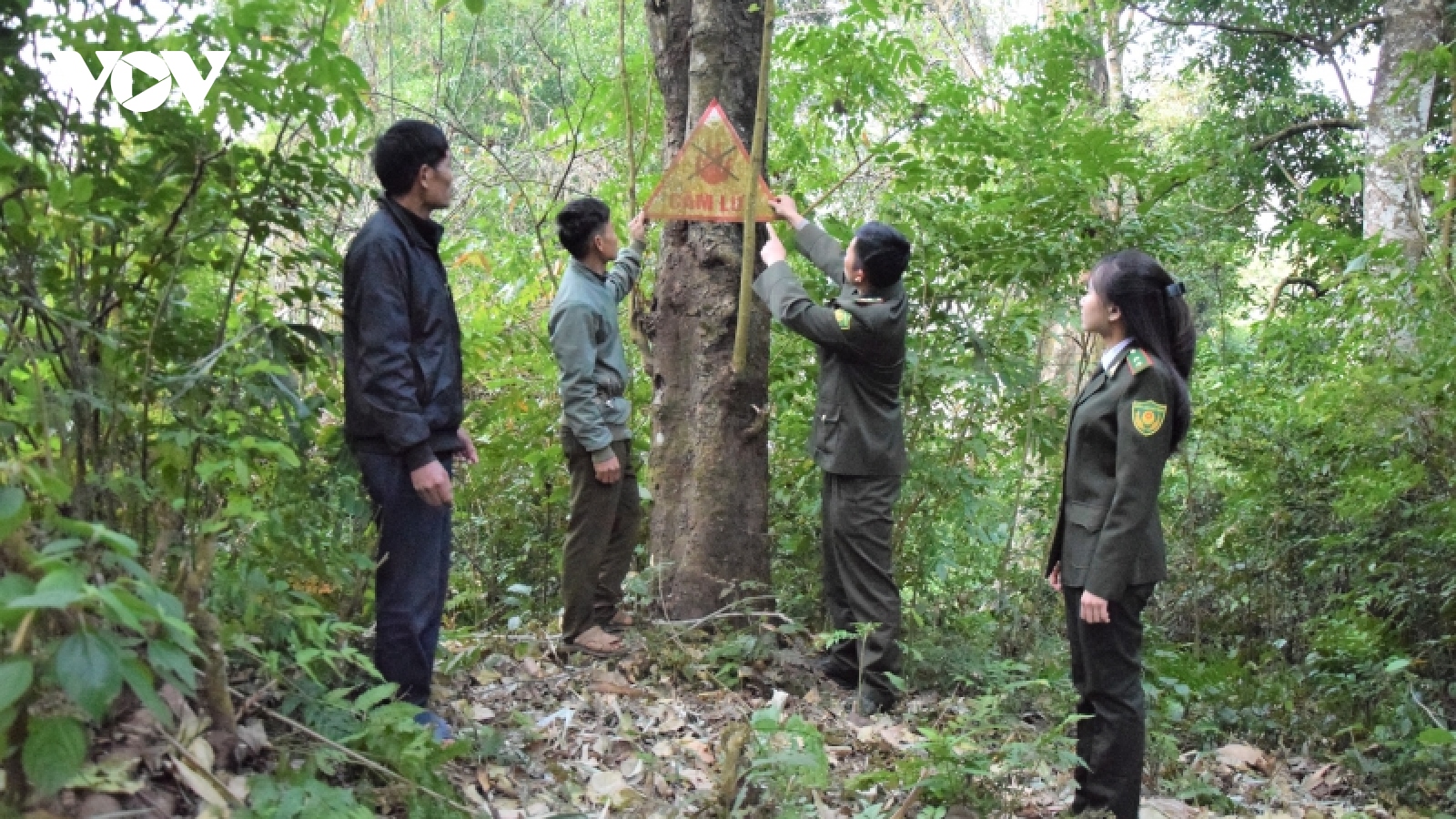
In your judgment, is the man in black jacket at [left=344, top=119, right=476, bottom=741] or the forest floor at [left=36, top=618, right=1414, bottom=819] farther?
the man in black jacket at [left=344, top=119, right=476, bottom=741]

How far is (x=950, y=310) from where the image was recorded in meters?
5.70

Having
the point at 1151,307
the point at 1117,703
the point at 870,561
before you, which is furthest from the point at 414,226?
the point at 1117,703

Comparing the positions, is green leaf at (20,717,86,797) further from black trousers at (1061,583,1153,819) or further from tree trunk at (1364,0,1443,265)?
tree trunk at (1364,0,1443,265)

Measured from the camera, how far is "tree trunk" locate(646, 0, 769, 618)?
5.13 m

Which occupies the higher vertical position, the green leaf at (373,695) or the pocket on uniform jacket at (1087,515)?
the pocket on uniform jacket at (1087,515)

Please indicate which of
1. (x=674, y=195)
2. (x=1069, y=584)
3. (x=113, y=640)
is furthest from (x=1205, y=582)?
(x=113, y=640)

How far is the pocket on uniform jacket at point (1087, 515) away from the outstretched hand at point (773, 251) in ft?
5.71

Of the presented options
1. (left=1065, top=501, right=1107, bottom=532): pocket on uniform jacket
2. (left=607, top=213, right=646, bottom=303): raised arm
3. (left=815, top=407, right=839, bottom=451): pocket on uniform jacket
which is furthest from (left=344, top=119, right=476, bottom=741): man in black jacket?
(left=1065, top=501, right=1107, bottom=532): pocket on uniform jacket

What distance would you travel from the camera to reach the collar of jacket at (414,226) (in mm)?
3650

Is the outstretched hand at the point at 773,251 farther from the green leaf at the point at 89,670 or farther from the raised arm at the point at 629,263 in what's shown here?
the green leaf at the point at 89,670

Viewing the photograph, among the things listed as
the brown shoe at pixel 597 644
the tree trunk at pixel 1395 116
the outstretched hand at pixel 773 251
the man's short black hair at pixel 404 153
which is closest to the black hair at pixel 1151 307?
the outstretched hand at pixel 773 251

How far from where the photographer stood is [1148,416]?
143 inches

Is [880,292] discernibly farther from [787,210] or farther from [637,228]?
[637,228]

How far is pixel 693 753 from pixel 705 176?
2.49 m
